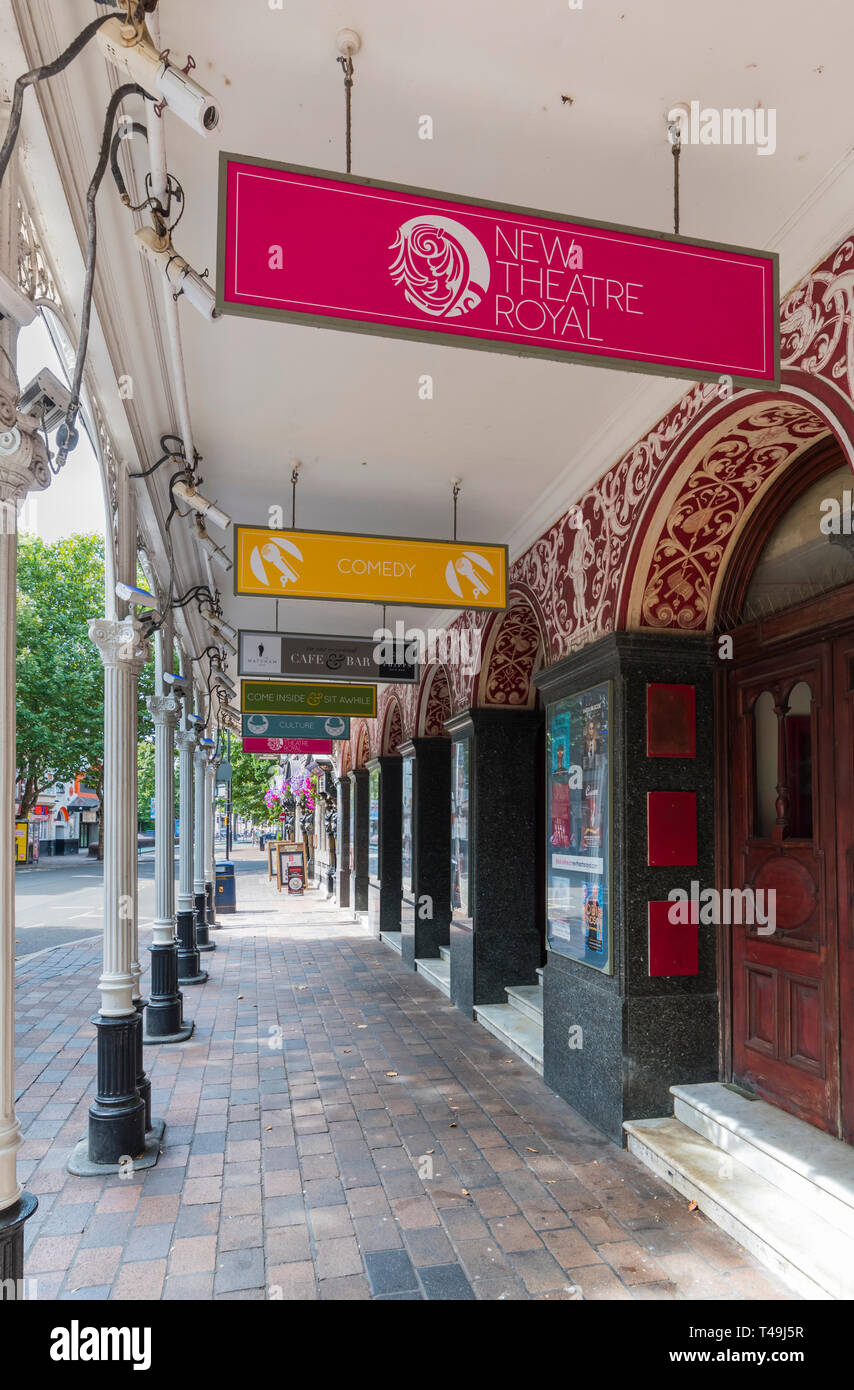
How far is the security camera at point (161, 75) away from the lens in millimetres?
2014

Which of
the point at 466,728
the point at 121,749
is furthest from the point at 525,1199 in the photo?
the point at 466,728

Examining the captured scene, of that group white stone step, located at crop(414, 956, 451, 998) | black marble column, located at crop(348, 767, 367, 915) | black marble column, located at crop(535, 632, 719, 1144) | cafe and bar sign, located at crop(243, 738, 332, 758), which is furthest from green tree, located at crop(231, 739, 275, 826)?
black marble column, located at crop(535, 632, 719, 1144)

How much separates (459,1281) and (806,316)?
151 inches

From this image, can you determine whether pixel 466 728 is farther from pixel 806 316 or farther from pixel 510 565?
pixel 806 316

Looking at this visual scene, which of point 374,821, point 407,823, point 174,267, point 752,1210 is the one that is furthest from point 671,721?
point 374,821

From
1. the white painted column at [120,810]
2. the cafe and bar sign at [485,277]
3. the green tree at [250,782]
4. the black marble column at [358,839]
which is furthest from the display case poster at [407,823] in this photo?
the green tree at [250,782]

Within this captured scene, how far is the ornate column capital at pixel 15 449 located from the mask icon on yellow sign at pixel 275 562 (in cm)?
246

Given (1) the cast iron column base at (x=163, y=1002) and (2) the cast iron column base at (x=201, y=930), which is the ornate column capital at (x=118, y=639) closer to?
(1) the cast iron column base at (x=163, y=1002)

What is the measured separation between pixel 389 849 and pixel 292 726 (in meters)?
2.20

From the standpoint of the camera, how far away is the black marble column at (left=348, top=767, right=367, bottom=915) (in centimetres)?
1445

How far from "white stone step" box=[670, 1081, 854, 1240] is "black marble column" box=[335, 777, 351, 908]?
38.2ft

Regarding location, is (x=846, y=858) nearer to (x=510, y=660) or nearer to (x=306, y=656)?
(x=510, y=660)

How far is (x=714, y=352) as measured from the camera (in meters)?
2.42
